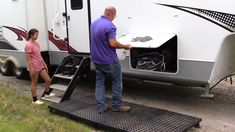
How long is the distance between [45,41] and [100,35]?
115 inches

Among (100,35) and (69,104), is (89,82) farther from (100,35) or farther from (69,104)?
(100,35)

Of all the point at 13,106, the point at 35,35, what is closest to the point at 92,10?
the point at 35,35

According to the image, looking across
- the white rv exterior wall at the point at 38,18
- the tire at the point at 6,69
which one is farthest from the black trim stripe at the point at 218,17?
the tire at the point at 6,69

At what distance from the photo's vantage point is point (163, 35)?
558 cm

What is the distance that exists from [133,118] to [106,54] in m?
1.03

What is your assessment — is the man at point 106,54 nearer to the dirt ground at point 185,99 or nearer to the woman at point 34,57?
the dirt ground at point 185,99

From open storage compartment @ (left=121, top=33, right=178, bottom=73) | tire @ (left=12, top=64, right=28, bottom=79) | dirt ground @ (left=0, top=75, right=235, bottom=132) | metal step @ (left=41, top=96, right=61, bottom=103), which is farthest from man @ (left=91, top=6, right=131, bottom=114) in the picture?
tire @ (left=12, top=64, right=28, bottom=79)

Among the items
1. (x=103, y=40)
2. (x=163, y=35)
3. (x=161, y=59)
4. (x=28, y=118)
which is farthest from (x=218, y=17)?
(x=28, y=118)

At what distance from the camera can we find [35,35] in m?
6.27

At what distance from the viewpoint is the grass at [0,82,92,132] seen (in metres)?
5.02

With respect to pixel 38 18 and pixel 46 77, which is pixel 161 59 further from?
pixel 38 18

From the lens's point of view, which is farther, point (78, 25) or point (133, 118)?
point (78, 25)

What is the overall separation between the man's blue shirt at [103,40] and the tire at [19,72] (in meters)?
3.44

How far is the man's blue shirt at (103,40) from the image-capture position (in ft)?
17.3
